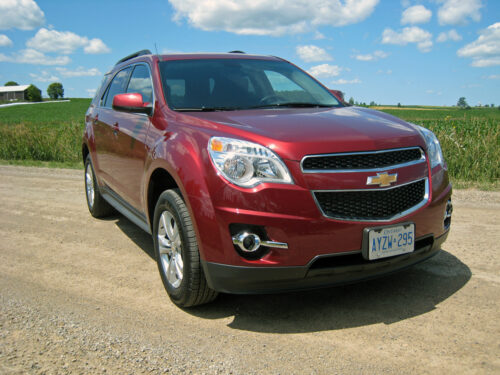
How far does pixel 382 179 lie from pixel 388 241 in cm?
39

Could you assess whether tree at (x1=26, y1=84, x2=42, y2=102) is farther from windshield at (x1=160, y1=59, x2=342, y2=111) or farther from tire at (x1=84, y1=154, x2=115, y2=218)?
windshield at (x1=160, y1=59, x2=342, y2=111)

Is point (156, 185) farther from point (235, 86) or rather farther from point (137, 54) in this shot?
point (137, 54)

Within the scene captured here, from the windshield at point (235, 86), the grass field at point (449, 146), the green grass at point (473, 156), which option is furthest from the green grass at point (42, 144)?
the windshield at point (235, 86)

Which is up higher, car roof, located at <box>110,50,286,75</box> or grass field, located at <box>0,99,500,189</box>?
car roof, located at <box>110,50,286,75</box>

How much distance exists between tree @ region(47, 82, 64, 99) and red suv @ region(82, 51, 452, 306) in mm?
157622

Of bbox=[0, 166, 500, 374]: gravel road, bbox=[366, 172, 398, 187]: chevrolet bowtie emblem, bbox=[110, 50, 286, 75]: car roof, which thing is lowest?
bbox=[0, 166, 500, 374]: gravel road

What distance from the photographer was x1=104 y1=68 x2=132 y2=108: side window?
17.0 feet

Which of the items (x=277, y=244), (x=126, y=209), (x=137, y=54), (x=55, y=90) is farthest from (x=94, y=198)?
(x=55, y=90)

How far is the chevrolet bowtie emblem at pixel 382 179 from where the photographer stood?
295 centimetres

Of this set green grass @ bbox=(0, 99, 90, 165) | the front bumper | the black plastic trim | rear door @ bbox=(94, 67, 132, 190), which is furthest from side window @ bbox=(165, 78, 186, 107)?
green grass @ bbox=(0, 99, 90, 165)

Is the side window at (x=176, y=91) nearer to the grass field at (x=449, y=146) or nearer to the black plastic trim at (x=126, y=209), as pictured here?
the black plastic trim at (x=126, y=209)

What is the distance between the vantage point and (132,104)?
3.87 m

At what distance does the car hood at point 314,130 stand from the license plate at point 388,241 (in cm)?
51

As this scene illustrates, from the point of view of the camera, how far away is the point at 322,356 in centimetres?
273
